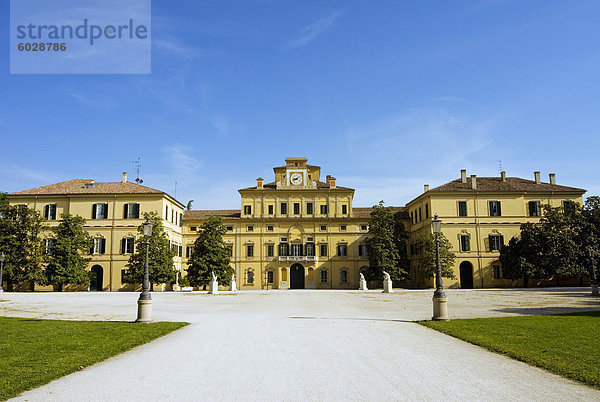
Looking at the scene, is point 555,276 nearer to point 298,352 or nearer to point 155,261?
point 155,261

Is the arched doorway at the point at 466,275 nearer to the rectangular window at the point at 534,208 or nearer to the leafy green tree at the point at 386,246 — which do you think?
the leafy green tree at the point at 386,246

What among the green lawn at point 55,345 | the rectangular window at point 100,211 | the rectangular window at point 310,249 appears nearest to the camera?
the green lawn at point 55,345

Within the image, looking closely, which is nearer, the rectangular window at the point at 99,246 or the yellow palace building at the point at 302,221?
the yellow palace building at the point at 302,221

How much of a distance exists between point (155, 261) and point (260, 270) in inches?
549

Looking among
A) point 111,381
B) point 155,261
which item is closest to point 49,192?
point 155,261

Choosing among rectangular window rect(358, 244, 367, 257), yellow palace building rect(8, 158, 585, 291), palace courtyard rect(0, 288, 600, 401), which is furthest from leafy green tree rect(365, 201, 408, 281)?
palace courtyard rect(0, 288, 600, 401)

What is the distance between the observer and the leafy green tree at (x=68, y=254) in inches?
1645

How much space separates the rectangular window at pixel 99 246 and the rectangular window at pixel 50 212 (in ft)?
17.4

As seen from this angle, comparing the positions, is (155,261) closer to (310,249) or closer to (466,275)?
(310,249)

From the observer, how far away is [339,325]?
13.5 metres

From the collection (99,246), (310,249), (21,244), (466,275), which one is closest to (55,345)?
(21,244)

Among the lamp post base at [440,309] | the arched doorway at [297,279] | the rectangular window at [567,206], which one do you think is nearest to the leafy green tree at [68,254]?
the arched doorway at [297,279]

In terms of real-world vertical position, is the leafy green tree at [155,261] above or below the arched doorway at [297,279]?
above

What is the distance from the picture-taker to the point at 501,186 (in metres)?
47.5
